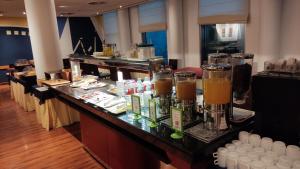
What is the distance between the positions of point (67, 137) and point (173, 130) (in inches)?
105

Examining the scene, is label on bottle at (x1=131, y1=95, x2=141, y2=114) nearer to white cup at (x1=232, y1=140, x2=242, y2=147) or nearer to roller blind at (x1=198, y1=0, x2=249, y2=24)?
white cup at (x1=232, y1=140, x2=242, y2=147)

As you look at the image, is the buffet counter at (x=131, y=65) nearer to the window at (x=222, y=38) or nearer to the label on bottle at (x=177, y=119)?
the label on bottle at (x=177, y=119)

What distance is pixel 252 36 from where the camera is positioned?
484 centimetres

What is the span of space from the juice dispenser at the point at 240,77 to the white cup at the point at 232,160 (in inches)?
20.0

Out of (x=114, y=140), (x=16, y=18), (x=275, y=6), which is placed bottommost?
(x=114, y=140)

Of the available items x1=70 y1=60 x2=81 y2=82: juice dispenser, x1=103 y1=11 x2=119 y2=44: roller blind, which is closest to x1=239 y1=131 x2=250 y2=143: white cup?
x1=70 y1=60 x2=81 y2=82: juice dispenser

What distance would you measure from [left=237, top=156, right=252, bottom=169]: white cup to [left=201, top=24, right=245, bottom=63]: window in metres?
3.96

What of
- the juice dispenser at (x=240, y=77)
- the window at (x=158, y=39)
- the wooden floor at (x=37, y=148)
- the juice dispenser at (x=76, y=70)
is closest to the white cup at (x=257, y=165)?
the juice dispenser at (x=240, y=77)

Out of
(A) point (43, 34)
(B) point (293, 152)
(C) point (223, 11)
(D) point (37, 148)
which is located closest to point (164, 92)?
(B) point (293, 152)

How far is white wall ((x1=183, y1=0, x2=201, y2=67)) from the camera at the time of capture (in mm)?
6062

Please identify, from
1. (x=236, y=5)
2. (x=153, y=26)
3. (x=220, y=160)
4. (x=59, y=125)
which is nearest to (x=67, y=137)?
(x=59, y=125)

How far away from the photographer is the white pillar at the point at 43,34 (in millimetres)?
3863

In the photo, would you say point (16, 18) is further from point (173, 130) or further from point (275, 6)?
point (173, 130)

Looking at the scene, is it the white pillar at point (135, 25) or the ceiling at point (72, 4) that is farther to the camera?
the white pillar at point (135, 25)
